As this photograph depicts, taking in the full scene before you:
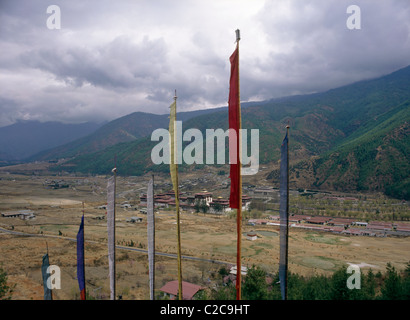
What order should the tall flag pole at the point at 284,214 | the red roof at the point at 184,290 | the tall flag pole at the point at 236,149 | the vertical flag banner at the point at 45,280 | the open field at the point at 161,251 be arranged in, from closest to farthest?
the tall flag pole at the point at 236,149
the tall flag pole at the point at 284,214
the vertical flag banner at the point at 45,280
the red roof at the point at 184,290
the open field at the point at 161,251

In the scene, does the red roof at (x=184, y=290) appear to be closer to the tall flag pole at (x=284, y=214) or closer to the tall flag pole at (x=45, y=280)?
the tall flag pole at (x=45, y=280)

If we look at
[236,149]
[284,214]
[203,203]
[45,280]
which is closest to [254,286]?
[284,214]

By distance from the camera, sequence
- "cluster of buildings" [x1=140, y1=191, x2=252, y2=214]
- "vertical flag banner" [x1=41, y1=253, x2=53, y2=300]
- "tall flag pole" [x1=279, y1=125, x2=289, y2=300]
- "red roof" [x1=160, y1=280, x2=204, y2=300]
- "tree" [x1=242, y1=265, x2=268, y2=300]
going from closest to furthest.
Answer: "tall flag pole" [x1=279, y1=125, x2=289, y2=300] < "vertical flag banner" [x1=41, y1=253, x2=53, y2=300] < "tree" [x1=242, y1=265, x2=268, y2=300] < "red roof" [x1=160, y1=280, x2=204, y2=300] < "cluster of buildings" [x1=140, y1=191, x2=252, y2=214]

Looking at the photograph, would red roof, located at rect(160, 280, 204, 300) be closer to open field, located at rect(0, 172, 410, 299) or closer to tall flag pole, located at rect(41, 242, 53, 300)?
open field, located at rect(0, 172, 410, 299)

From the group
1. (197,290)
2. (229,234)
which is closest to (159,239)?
(229,234)

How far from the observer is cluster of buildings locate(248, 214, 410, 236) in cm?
4241

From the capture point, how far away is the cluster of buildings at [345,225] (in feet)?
139

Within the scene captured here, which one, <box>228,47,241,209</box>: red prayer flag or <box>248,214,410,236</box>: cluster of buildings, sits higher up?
<box>228,47,241,209</box>: red prayer flag

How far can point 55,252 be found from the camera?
A: 2795 cm

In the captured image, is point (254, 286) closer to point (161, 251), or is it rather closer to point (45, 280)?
point (45, 280)

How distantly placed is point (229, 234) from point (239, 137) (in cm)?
3542

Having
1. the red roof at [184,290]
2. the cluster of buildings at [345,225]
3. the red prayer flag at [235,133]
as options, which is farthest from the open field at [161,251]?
the red prayer flag at [235,133]

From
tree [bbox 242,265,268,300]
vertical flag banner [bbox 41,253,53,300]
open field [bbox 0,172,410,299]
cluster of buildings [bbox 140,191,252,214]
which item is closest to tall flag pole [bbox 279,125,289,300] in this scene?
tree [bbox 242,265,268,300]

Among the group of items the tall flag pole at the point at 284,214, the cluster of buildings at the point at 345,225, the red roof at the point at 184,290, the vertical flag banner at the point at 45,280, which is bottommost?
the cluster of buildings at the point at 345,225
